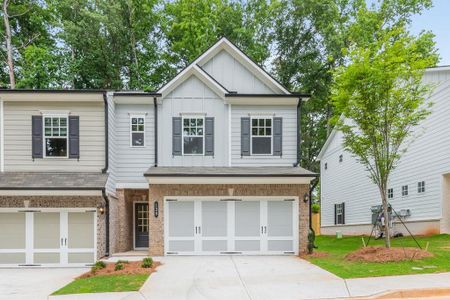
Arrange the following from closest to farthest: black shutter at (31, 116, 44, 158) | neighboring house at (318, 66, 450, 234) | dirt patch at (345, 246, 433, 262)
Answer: dirt patch at (345, 246, 433, 262), black shutter at (31, 116, 44, 158), neighboring house at (318, 66, 450, 234)

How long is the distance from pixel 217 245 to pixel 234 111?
521cm

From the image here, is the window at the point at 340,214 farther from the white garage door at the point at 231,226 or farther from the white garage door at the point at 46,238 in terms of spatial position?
the white garage door at the point at 46,238

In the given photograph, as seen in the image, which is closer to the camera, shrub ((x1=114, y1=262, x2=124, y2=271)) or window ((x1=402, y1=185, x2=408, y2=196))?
shrub ((x1=114, y1=262, x2=124, y2=271))

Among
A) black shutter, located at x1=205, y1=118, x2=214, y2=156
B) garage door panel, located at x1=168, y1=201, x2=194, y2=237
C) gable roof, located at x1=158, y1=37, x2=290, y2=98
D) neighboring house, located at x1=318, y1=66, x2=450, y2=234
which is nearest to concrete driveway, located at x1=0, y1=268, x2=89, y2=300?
garage door panel, located at x1=168, y1=201, x2=194, y2=237

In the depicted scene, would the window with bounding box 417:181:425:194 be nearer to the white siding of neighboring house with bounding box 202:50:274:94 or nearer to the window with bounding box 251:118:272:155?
the window with bounding box 251:118:272:155

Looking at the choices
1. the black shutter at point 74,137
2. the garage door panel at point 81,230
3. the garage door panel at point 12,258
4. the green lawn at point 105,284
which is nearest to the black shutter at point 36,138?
the black shutter at point 74,137

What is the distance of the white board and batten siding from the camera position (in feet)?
47.4

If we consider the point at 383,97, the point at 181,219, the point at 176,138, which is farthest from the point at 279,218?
the point at 383,97

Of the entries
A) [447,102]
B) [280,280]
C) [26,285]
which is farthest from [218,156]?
[447,102]

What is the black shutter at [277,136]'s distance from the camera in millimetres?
15289

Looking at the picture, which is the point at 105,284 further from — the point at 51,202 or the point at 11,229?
the point at 11,229

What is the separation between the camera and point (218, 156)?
1528 centimetres

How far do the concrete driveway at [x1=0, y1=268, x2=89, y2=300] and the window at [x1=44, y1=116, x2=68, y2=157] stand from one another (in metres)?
4.23

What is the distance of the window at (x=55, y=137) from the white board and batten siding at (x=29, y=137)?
→ 269mm
